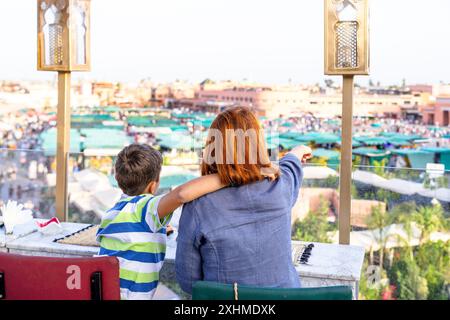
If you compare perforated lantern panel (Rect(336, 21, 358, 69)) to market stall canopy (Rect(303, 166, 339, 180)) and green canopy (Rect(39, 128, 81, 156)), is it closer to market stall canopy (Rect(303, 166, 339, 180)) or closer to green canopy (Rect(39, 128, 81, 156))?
market stall canopy (Rect(303, 166, 339, 180))

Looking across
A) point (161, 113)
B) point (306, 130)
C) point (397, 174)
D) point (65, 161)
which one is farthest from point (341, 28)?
point (306, 130)

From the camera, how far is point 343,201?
2.62 meters

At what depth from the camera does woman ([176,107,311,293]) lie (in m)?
1.63

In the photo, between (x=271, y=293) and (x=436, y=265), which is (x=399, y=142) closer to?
(x=436, y=265)

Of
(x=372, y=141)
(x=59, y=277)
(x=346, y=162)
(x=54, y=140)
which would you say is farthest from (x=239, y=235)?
(x=372, y=141)

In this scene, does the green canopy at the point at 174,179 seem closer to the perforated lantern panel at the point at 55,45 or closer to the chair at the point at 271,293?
the perforated lantern panel at the point at 55,45

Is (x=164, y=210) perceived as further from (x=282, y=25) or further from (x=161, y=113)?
(x=161, y=113)

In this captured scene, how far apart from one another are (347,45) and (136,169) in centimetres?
110

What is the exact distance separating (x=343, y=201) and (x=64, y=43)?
148cm

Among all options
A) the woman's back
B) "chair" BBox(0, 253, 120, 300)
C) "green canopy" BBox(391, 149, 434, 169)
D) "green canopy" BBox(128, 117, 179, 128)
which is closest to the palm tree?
the woman's back

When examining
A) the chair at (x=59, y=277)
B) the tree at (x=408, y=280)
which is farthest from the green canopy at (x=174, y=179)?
the chair at (x=59, y=277)

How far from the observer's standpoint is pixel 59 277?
1512 mm

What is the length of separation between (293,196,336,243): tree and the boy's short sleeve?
1.21 meters

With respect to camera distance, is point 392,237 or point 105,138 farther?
point 105,138
